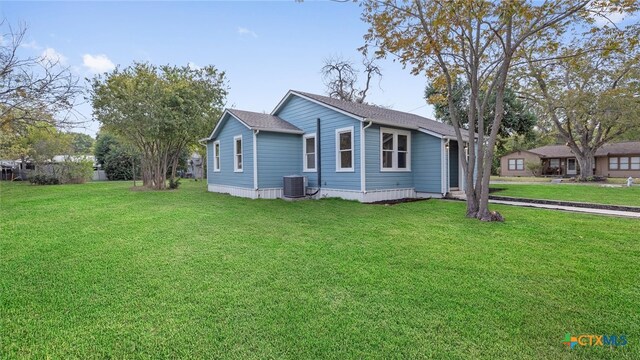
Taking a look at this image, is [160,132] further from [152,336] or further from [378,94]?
[378,94]

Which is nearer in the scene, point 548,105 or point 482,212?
point 482,212

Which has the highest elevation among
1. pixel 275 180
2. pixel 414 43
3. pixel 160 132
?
pixel 414 43

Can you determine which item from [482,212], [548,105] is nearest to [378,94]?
[548,105]

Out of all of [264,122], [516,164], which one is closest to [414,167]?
[264,122]

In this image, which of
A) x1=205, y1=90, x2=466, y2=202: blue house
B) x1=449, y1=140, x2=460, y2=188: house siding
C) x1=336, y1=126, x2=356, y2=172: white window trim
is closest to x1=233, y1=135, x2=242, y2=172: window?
x1=205, y1=90, x2=466, y2=202: blue house

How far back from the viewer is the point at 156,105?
13453 mm

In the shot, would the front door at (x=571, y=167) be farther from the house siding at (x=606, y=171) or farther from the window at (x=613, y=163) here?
the window at (x=613, y=163)

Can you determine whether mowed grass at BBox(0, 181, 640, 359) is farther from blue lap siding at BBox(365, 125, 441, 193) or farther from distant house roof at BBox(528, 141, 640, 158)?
distant house roof at BBox(528, 141, 640, 158)

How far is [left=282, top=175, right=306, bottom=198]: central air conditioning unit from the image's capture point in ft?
35.7

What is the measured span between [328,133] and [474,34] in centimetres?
528

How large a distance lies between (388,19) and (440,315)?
7.05 m

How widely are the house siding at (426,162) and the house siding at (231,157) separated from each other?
6156 millimetres

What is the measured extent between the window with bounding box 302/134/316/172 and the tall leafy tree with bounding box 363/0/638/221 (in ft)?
14.9

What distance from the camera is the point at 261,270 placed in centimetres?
368
